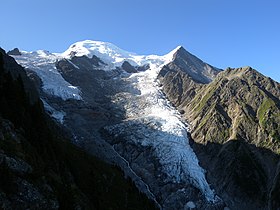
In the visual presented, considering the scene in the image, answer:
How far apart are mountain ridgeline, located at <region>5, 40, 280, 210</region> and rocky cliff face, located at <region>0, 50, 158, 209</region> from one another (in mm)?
221

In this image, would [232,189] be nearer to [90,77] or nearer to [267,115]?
[267,115]

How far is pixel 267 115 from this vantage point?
126062 mm

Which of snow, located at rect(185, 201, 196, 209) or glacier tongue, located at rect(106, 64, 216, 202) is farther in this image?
glacier tongue, located at rect(106, 64, 216, 202)

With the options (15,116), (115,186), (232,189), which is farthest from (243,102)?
(15,116)

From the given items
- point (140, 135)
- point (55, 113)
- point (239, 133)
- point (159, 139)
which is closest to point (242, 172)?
point (239, 133)

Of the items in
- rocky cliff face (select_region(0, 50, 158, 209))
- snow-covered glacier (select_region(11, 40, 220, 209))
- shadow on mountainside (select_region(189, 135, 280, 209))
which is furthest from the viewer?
shadow on mountainside (select_region(189, 135, 280, 209))

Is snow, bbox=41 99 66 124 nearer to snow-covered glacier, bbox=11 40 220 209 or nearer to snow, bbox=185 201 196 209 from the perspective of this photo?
snow-covered glacier, bbox=11 40 220 209

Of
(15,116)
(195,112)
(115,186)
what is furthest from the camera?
(195,112)

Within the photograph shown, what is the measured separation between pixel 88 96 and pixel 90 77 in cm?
2828

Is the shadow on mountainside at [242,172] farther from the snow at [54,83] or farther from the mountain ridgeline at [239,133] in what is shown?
the snow at [54,83]

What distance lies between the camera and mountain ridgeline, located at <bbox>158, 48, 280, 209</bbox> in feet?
328

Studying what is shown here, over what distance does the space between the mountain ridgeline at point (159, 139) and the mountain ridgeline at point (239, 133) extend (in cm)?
28

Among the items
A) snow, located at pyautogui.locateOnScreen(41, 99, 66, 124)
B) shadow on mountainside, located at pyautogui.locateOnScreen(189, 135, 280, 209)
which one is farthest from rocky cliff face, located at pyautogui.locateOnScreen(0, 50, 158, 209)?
snow, located at pyautogui.locateOnScreen(41, 99, 66, 124)

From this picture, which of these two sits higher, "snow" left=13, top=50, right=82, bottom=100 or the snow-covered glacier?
"snow" left=13, top=50, right=82, bottom=100
